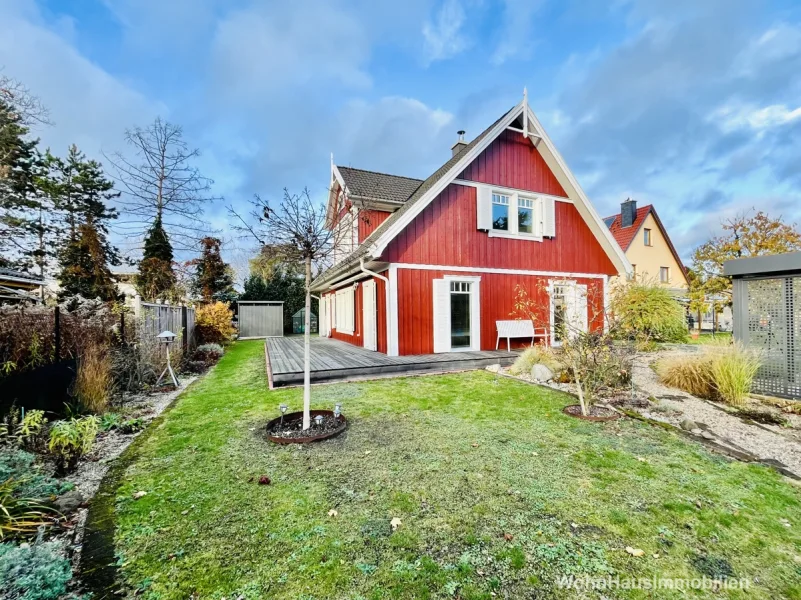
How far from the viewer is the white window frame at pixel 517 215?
10258 mm

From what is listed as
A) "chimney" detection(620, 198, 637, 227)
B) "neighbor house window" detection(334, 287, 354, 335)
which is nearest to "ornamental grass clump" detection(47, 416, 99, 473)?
"neighbor house window" detection(334, 287, 354, 335)

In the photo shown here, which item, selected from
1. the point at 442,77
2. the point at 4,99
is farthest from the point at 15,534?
the point at 442,77

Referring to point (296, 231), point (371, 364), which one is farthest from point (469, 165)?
point (296, 231)

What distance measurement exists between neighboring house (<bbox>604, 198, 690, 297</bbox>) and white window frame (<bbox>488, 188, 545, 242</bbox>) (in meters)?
14.2

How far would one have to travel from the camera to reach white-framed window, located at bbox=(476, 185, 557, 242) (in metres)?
9.88

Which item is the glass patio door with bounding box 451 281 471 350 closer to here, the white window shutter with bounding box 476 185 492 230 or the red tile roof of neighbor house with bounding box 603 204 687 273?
the white window shutter with bounding box 476 185 492 230

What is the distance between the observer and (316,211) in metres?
4.08

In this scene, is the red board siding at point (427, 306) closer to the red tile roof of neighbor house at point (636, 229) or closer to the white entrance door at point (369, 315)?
the white entrance door at point (369, 315)

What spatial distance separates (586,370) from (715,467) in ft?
5.85

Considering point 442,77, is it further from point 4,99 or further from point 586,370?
point 4,99

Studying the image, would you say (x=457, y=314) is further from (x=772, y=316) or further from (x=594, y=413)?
(x=772, y=316)

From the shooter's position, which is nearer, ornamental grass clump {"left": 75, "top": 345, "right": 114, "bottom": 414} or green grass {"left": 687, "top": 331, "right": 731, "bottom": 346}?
ornamental grass clump {"left": 75, "top": 345, "right": 114, "bottom": 414}

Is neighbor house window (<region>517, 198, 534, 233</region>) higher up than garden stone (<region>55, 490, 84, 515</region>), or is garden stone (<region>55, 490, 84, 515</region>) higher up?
neighbor house window (<region>517, 198, 534, 233</region>)

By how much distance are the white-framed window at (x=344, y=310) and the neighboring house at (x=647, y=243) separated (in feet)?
59.9
